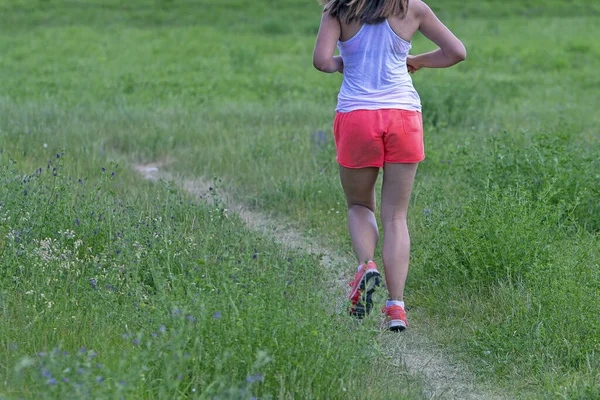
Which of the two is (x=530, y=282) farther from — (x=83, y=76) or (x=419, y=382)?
(x=83, y=76)

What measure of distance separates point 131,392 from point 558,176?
4.23 metres

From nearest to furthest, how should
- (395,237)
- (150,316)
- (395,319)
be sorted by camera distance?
(150,316) → (395,319) → (395,237)

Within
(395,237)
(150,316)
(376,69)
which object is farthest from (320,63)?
(150,316)

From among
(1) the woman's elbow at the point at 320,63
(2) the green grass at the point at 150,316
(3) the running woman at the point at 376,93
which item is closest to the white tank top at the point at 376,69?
(3) the running woman at the point at 376,93

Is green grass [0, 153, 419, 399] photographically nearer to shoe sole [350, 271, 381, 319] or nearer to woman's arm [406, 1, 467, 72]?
shoe sole [350, 271, 381, 319]

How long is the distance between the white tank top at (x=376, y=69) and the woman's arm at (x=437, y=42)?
179 millimetres

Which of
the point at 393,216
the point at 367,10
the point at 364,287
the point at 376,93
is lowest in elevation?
the point at 364,287

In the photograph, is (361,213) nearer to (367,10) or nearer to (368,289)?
(368,289)

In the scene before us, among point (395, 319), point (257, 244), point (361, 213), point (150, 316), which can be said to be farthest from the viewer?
point (257, 244)

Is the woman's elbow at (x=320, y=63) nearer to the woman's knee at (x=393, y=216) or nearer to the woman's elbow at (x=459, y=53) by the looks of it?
the woman's elbow at (x=459, y=53)

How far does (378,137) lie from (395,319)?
1.05 m

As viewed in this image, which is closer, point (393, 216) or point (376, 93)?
point (376, 93)

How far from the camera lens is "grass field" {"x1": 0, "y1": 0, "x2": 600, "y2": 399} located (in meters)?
3.65

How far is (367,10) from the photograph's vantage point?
178 inches
